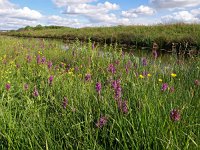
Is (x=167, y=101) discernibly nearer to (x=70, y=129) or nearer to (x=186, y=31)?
(x=70, y=129)

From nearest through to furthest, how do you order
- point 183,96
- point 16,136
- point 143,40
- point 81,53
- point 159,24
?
point 16,136 → point 183,96 → point 81,53 → point 143,40 → point 159,24

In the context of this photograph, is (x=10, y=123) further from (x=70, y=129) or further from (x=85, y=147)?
(x=85, y=147)

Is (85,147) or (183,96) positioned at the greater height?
(183,96)

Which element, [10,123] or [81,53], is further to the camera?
[81,53]

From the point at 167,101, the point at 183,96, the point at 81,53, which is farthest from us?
the point at 81,53

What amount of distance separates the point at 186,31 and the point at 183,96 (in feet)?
52.4

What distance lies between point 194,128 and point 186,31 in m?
16.7

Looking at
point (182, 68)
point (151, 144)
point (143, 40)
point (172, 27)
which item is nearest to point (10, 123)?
point (151, 144)

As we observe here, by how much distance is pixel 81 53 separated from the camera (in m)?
7.73

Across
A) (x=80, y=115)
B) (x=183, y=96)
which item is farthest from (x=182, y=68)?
(x=80, y=115)

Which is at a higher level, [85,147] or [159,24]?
[159,24]

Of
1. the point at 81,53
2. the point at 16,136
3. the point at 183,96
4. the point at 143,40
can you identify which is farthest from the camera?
the point at 143,40

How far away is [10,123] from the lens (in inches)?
102

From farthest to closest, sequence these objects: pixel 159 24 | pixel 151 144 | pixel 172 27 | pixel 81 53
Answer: pixel 159 24
pixel 172 27
pixel 81 53
pixel 151 144
